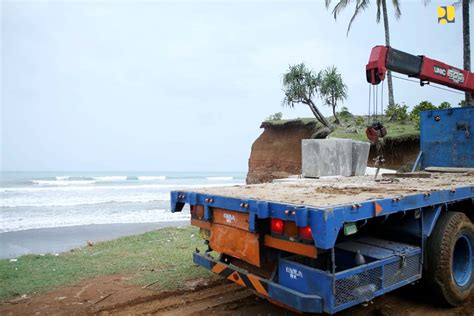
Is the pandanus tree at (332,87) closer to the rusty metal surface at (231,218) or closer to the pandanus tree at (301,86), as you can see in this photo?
the pandanus tree at (301,86)

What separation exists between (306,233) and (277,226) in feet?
1.28

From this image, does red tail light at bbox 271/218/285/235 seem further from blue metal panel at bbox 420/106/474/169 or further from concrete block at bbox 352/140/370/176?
blue metal panel at bbox 420/106/474/169

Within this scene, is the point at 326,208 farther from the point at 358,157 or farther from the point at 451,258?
the point at 358,157

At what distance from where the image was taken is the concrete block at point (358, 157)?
8.57 m

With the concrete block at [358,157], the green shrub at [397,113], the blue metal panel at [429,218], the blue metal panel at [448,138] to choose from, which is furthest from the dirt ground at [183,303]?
the green shrub at [397,113]

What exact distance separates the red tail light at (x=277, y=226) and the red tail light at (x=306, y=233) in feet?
0.87

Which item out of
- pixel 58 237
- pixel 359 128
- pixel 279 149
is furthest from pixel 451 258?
pixel 279 149

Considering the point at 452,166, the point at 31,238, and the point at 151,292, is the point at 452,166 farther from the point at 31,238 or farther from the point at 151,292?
the point at 31,238

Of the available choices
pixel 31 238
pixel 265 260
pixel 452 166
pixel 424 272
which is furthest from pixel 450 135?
pixel 31 238

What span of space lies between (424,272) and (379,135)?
2.44 meters

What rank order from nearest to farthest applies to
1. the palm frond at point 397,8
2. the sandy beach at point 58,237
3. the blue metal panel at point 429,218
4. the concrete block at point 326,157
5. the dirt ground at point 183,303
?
the blue metal panel at point 429,218 < the dirt ground at point 183,303 < the concrete block at point 326,157 < the sandy beach at point 58,237 < the palm frond at point 397,8

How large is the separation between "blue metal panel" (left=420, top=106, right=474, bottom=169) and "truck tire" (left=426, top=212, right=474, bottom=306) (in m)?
3.37

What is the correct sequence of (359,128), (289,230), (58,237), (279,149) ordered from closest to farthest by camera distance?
(289,230) → (58,237) → (359,128) → (279,149)

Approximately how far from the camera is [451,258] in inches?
167
